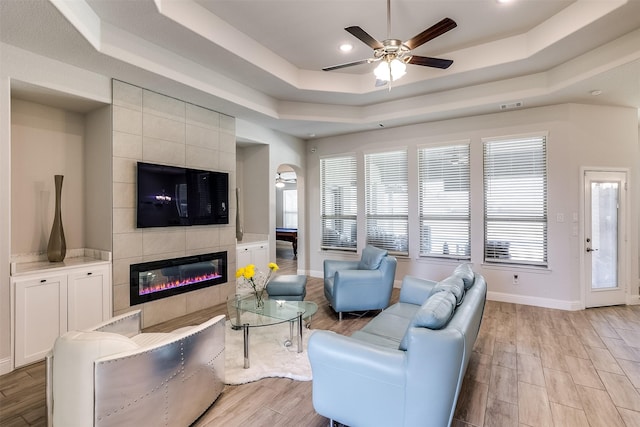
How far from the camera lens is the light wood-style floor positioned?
2.22m

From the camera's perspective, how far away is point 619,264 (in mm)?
4711

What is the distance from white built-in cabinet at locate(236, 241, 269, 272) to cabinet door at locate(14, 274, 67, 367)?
251 cm

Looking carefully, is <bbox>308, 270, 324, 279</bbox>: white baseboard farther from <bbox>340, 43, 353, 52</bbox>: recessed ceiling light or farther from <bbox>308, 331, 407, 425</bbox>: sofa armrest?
<bbox>308, 331, 407, 425</bbox>: sofa armrest

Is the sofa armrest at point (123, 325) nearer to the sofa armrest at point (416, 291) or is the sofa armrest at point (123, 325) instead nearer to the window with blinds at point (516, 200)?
the sofa armrest at point (416, 291)

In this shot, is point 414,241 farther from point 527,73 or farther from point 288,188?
point 288,188

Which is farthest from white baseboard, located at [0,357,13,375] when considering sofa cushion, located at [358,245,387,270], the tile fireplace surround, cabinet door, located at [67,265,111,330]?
sofa cushion, located at [358,245,387,270]

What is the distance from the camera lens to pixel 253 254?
223 inches

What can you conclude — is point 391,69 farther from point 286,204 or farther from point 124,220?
point 286,204

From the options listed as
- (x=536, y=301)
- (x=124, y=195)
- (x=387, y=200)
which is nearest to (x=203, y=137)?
(x=124, y=195)

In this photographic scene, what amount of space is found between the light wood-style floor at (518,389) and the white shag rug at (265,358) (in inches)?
4.0

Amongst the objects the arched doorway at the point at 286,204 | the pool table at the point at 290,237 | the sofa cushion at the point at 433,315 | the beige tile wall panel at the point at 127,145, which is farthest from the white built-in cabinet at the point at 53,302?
the arched doorway at the point at 286,204

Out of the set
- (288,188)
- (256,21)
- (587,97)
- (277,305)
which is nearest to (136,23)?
(256,21)

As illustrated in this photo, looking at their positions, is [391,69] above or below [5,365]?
above

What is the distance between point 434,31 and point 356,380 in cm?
282
